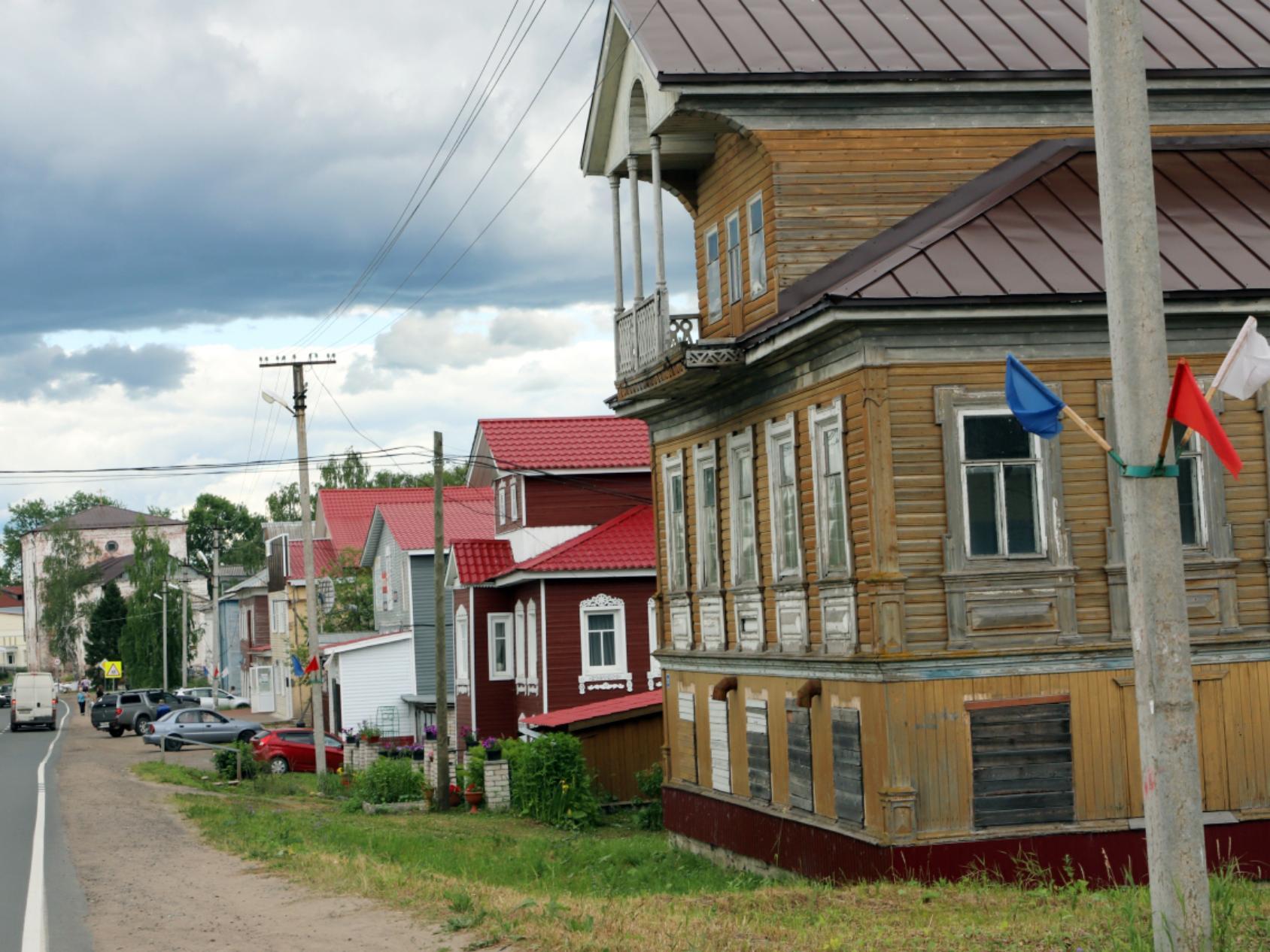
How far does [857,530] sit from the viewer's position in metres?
16.7

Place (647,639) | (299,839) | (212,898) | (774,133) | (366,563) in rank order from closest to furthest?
1. (212,898)
2. (774,133)
3. (299,839)
4. (647,639)
5. (366,563)

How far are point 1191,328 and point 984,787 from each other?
5531 mm

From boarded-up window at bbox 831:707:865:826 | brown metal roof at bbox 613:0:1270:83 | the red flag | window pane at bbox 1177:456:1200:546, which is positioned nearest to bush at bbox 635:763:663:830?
boarded-up window at bbox 831:707:865:826

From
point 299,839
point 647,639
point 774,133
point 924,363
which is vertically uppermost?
point 774,133

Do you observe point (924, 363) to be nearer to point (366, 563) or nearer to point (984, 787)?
point (984, 787)

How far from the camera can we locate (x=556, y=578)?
35.6m

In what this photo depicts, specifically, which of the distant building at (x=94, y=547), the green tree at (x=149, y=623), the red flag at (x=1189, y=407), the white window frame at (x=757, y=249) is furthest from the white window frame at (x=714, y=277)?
the distant building at (x=94, y=547)

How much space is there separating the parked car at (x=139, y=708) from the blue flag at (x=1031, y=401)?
54.9 metres

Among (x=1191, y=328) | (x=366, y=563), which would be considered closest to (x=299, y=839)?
(x=1191, y=328)

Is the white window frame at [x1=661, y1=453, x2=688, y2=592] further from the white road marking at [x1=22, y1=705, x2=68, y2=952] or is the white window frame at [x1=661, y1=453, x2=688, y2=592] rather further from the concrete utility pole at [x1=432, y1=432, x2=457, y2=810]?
the white road marking at [x1=22, y1=705, x2=68, y2=952]

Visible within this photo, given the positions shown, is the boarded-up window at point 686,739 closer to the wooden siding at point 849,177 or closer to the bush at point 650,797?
the bush at point 650,797

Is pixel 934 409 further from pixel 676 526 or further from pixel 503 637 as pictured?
pixel 503 637

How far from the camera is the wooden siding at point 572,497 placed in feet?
127

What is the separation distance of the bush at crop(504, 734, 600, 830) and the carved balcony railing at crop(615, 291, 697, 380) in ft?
33.0
